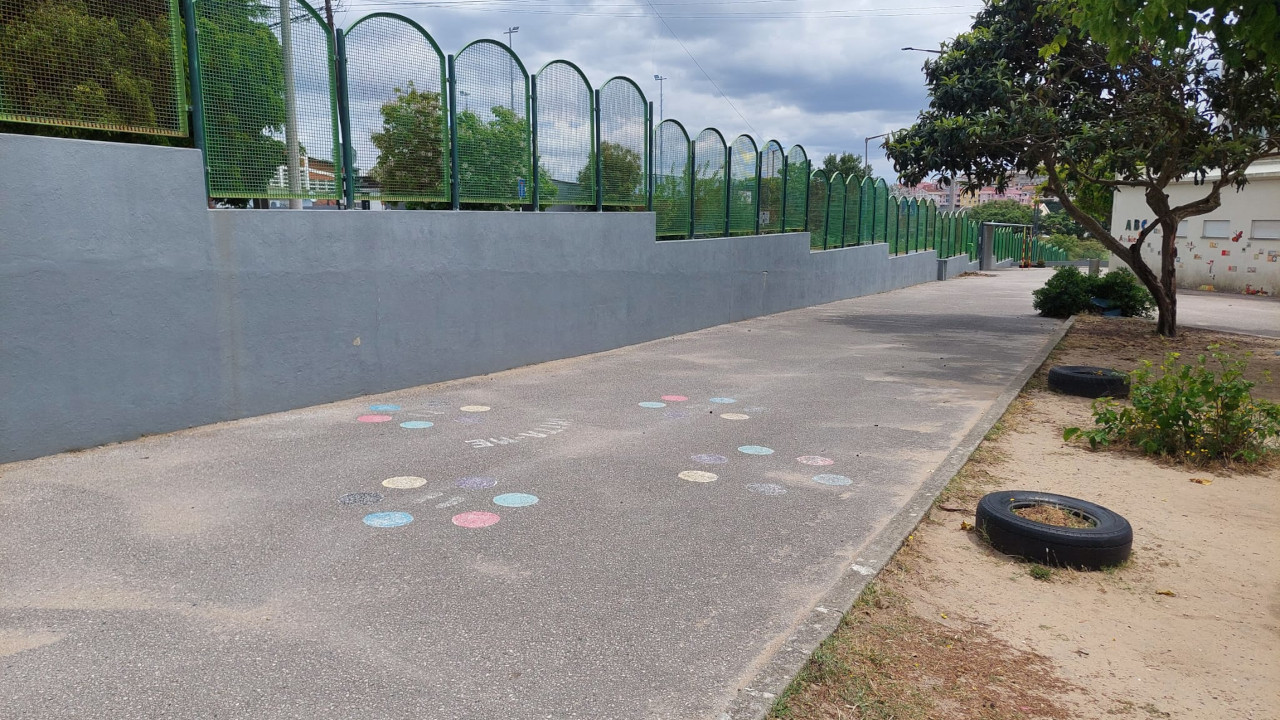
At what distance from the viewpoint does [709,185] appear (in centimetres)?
1412

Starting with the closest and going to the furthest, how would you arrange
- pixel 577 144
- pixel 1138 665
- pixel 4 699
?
pixel 4 699, pixel 1138 665, pixel 577 144

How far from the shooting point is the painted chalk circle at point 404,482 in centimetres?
528

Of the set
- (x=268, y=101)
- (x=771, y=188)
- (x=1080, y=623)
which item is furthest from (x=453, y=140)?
(x=771, y=188)

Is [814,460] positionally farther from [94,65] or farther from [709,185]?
[709,185]

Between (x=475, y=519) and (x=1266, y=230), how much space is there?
29510 millimetres

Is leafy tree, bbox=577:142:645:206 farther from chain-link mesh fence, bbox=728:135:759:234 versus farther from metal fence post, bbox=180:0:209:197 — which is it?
metal fence post, bbox=180:0:209:197

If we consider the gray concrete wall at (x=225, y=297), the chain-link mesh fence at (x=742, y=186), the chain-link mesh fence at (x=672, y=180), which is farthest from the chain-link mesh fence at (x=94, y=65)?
the chain-link mesh fence at (x=742, y=186)

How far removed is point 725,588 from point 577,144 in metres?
8.04

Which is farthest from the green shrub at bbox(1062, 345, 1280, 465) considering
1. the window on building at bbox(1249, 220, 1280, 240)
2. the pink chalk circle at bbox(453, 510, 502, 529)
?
the window on building at bbox(1249, 220, 1280, 240)

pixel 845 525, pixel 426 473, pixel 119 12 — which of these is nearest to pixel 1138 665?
pixel 845 525

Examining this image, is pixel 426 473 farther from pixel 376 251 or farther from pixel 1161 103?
pixel 1161 103

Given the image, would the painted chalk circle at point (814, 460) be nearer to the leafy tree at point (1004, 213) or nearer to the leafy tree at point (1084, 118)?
the leafy tree at point (1084, 118)

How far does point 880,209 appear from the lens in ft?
79.6

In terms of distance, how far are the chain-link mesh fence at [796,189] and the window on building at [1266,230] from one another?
1689cm
